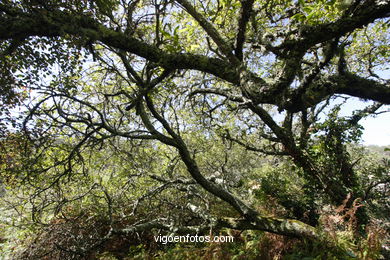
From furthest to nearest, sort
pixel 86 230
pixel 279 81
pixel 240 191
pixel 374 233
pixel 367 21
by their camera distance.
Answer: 1. pixel 240 191
2. pixel 86 230
3. pixel 374 233
4. pixel 279 81
5. pixel 367 21

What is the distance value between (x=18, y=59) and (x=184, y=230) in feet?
15.3

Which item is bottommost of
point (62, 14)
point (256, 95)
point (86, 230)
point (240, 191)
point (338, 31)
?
point (86, 230)

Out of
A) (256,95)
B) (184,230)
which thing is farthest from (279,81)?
(184,230)

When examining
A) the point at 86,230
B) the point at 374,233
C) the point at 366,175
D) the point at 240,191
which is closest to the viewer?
the point at 374,233

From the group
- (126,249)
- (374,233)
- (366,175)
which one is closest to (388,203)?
(366,175)

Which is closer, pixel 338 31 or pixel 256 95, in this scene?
pixel 338 31

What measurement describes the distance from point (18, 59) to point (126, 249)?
612 cm

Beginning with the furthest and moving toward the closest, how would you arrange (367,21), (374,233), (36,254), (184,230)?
(36,254) → (184,230) → (374,233) → (367,21)

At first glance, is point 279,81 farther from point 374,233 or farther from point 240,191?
point 240,191

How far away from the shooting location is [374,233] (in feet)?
11.6

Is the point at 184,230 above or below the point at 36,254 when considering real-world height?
above

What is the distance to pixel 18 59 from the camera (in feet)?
9.56

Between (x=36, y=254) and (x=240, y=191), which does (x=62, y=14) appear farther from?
(x=240, y=191)

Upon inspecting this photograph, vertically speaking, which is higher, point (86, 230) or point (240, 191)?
point (240, 191)
